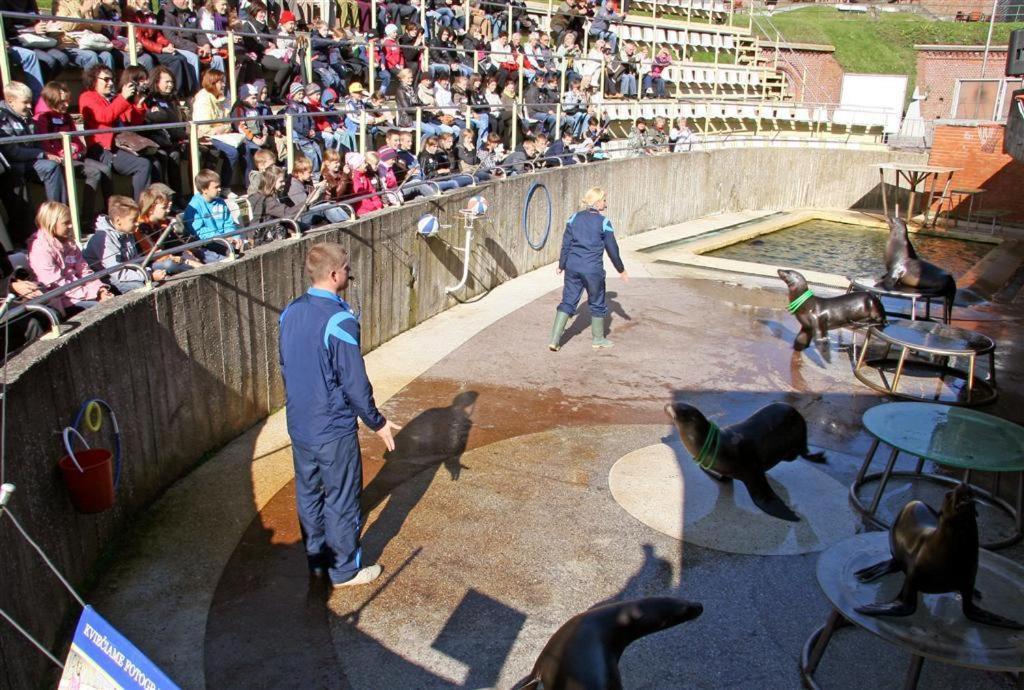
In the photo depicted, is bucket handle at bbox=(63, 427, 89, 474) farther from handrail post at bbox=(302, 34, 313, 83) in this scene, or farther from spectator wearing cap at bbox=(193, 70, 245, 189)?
handrail post at bbox=(302, 34, 313, 83)

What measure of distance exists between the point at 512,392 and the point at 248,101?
530 centimetres

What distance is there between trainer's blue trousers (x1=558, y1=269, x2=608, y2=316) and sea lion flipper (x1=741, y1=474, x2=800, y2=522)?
3.88m

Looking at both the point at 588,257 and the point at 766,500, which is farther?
the point at 588,257

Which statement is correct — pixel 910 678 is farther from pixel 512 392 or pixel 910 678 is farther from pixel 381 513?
pixel 512 392

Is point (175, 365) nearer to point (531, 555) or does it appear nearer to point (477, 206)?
point (531, 555)

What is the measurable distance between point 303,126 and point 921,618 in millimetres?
9719

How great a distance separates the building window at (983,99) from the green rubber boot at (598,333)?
16.1 metres

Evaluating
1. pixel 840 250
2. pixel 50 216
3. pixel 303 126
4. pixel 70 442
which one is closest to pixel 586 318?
pixel 303 126

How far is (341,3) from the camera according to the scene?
679 inches

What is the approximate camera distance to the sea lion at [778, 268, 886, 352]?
9.50m

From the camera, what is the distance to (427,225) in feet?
33.5

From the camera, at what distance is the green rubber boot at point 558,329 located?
386 inches

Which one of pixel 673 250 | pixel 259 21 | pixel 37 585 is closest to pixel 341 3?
pixel 259 21

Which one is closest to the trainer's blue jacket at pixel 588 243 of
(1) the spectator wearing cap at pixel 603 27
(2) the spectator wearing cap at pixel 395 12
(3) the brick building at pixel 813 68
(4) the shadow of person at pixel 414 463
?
(4) the shadow of person at pixel 414 463
